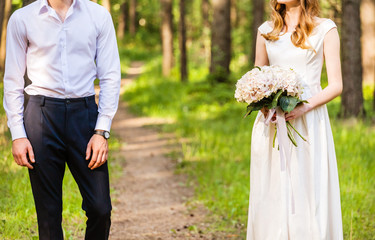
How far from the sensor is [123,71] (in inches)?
958

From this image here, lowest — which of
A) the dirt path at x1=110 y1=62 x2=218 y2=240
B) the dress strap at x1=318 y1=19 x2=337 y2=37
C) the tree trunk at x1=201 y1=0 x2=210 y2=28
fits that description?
the dirt path at x1=110 y1=62 x2=218 y2=240

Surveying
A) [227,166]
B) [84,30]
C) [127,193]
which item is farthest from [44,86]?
[227,166]

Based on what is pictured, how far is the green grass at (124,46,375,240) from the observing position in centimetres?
584

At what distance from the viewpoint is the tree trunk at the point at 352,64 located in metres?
9.48

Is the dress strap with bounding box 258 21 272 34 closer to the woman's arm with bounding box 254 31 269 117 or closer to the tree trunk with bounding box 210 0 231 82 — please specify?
the woman's arm with bounding box 254 31 269 117

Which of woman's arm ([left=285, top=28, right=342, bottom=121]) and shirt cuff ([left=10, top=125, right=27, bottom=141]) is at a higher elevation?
woman's arm ([left=285, top=28, right=342, bottom=121])

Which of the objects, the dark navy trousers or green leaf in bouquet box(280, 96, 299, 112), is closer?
the dark navy trousers

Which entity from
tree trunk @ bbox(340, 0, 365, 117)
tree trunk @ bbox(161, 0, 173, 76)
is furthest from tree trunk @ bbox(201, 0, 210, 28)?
tree trunk @ bbox(340, 0, 365, 117)

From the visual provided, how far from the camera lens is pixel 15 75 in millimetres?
3193

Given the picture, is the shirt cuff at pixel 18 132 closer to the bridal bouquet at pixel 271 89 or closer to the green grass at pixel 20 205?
the bridal bouquet at pixel 271 89

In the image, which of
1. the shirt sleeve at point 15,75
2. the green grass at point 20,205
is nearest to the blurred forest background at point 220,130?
the green grass at point 20,205

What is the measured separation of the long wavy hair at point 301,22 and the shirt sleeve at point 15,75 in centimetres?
176

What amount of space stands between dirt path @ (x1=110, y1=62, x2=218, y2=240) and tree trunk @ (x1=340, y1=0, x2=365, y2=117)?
3.31 metres

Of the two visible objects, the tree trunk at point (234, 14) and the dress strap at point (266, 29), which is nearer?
the dress strap at point (266, 29)
